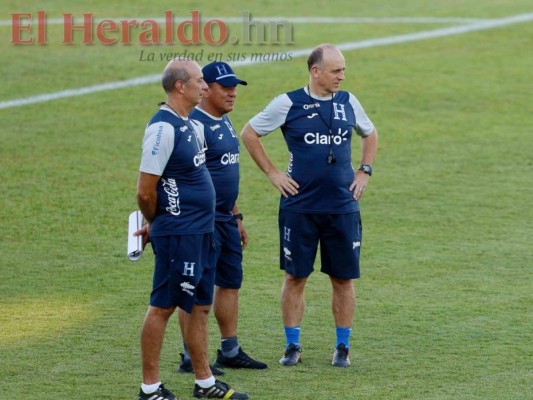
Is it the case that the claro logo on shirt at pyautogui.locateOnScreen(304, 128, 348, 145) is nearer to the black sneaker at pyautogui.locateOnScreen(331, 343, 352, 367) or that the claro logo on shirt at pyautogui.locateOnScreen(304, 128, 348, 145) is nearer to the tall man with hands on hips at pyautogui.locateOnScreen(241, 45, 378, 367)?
the tall man with hands on hips at pyautogui.locateOnScreen(241, 45, 378, 367)

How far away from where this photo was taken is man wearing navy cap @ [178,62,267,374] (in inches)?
293

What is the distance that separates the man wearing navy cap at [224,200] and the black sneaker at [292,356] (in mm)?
152

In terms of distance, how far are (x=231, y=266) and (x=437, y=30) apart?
49.1 ft

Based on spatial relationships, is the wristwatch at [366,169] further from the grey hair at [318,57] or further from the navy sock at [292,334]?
the navy sock at [292,334]

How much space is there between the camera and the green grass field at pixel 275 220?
24.9 ft

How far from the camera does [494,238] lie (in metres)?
11.3

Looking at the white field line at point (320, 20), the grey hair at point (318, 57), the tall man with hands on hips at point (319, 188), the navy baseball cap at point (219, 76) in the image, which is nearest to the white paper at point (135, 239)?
the navy baseball cap at point (219, 76)

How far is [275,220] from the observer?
12.1 meters

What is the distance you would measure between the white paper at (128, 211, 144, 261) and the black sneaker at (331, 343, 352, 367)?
164 centimetres

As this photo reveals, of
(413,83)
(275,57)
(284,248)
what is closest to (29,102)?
(275,57)

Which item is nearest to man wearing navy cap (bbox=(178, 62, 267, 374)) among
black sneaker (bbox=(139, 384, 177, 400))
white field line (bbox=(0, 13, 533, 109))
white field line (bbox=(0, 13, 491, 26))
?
black sneaker (bbox=(139, 384, 177, 400))

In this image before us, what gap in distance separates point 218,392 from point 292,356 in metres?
0.92

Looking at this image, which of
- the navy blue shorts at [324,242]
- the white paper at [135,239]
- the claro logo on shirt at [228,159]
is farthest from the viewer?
the navy blue shorts at [324,242]

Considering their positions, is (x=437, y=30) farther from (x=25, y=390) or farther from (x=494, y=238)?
(x=25, y=390)
